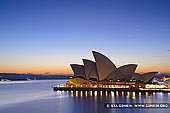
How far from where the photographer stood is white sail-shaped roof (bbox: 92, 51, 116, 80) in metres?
34.5

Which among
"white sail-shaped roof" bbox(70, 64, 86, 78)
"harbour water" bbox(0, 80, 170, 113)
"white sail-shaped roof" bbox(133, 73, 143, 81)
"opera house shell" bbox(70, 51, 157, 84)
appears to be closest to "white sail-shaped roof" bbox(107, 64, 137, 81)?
"opera house shell" bbox(70, 51, 157, 84)

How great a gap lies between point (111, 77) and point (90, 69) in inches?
143

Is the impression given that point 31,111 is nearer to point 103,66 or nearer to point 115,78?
point 103,66

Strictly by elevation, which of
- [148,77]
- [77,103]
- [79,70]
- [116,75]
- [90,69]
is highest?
[90,69]

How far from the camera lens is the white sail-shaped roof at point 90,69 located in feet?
120

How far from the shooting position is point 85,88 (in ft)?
122

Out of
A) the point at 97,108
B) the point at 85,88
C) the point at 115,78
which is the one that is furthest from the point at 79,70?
the point at 97,108

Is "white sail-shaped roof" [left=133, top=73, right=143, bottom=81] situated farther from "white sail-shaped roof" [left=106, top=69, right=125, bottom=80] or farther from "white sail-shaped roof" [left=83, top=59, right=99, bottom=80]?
"white sail-shaped roof" [left=83, top=59, right=99, bottom=80]

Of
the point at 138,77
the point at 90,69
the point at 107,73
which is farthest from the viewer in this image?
the point at 138,77

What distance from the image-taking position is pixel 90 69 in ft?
122

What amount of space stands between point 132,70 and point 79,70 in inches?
346

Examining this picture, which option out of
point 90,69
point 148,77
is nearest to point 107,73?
point 90,69

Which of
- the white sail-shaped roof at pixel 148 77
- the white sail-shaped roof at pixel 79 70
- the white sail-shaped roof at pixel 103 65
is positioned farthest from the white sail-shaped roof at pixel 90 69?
the white sail-shaped roof at pixel 148 77

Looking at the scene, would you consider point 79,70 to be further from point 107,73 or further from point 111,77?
point 111,77
